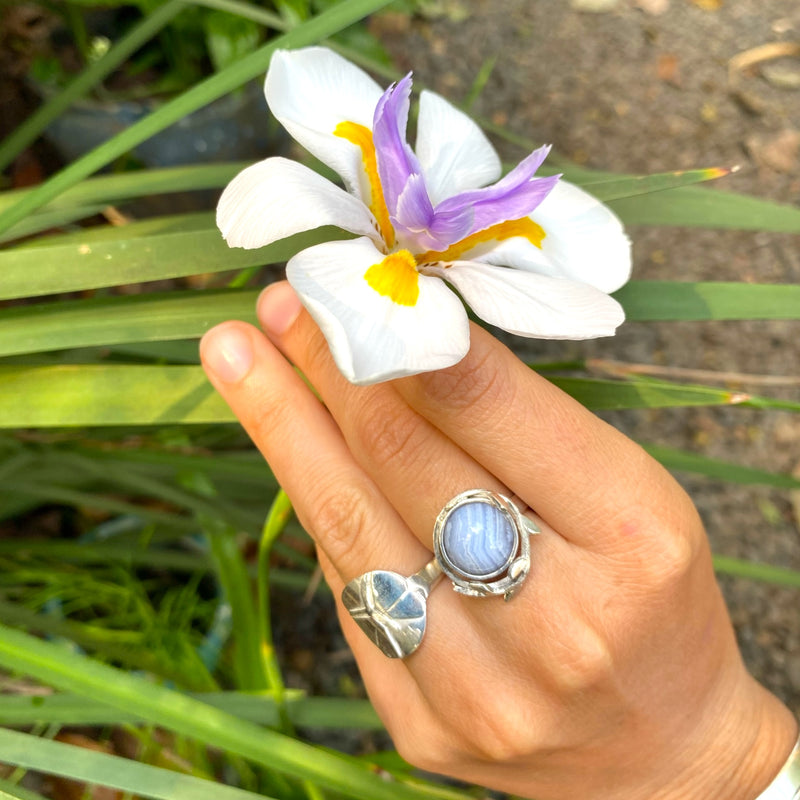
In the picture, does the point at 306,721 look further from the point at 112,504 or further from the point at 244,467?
the point at 112,504

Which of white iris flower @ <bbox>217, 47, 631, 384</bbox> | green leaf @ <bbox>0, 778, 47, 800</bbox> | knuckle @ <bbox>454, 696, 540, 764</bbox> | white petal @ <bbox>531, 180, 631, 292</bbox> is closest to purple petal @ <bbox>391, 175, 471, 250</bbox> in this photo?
white iris flower @ <bbox>217, 47, 631, 384</bbox>

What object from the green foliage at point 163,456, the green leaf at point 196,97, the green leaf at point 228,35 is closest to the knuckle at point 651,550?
the green foliage at point 163,456

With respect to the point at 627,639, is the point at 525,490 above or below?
above

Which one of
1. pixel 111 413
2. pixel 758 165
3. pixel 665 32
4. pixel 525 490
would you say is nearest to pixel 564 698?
pixel 525 490

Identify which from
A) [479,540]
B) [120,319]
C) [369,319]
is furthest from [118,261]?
[479,540]

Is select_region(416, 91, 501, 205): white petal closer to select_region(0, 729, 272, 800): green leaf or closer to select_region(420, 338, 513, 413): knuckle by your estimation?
select_region(420, 338, 513, 413): knuckle

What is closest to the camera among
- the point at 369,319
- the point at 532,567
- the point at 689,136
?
the point at 369,319

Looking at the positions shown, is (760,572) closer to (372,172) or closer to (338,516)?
(338,516)
